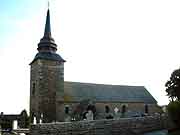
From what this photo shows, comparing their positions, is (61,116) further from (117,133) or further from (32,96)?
(117,133)

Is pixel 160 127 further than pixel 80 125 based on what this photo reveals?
Yes

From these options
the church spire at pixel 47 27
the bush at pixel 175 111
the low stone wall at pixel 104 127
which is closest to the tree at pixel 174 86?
the low stone wall at pixel 104 127

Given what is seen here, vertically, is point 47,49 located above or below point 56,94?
above

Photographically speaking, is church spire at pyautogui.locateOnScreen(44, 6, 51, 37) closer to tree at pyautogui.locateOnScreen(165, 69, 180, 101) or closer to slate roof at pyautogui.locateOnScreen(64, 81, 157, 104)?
A: slate roof at pyautogui.locateOnScreen(64, 81, 157, 104)

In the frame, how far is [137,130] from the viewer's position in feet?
79.2

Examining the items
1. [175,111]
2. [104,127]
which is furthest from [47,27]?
[175,111]

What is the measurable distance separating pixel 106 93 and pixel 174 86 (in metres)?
10.1

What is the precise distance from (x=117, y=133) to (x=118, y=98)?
14.8 metres

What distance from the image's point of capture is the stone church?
31656 mm

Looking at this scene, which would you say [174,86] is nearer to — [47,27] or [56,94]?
[56,94]

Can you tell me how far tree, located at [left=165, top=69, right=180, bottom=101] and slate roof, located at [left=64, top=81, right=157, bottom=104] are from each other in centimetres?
765

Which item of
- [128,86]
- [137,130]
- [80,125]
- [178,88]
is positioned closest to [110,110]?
[128,86]

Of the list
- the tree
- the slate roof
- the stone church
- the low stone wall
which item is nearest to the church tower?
the stone church

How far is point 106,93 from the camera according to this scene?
1494 inches
